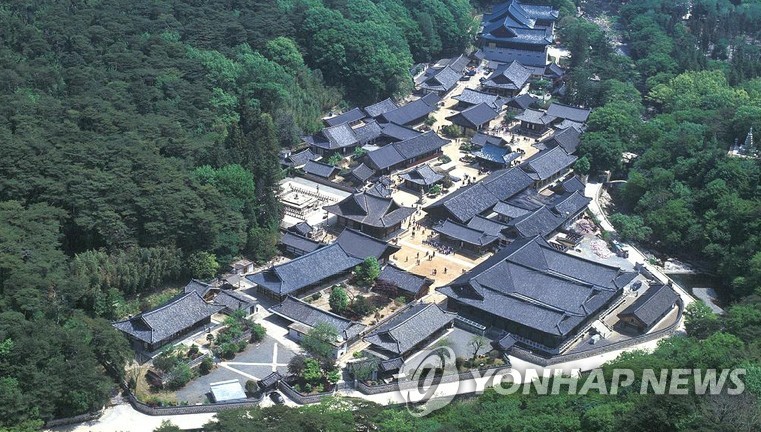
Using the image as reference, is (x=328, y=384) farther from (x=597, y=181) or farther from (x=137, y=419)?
(x=597, y=181)

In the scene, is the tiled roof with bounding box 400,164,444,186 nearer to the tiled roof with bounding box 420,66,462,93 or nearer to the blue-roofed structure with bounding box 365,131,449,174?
the blue-roofed structure with bounding box 365,131,449,174

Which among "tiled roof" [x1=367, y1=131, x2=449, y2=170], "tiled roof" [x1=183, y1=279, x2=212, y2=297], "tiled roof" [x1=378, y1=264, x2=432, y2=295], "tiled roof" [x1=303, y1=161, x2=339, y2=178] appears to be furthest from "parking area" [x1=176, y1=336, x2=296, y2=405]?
"tiled roof" [x1=367, y1=131, x2=449, y2=170]

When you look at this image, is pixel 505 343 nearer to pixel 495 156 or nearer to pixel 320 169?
pixel 320 169

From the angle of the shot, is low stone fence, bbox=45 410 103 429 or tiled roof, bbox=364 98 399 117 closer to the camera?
low stone fence, bbox=45 410 103 429

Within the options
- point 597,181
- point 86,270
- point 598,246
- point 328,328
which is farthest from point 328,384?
point 597,181

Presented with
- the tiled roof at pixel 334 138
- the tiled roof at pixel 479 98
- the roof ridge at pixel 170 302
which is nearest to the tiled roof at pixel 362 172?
the tiled roof at pixel 334 138

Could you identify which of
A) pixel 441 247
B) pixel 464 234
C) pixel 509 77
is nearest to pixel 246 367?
pixel 441 247
